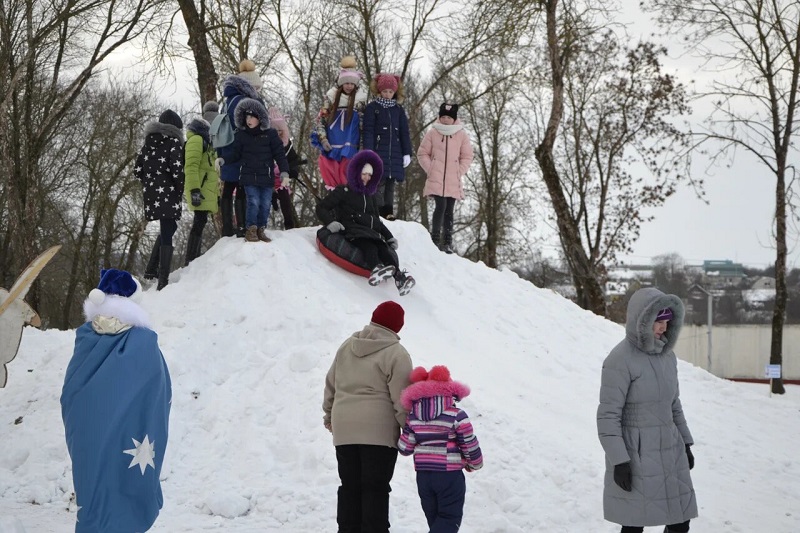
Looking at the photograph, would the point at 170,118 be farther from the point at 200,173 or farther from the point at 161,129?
the point at 200,173

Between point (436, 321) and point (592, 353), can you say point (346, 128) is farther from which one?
point (592, 353)

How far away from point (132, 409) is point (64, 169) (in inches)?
950

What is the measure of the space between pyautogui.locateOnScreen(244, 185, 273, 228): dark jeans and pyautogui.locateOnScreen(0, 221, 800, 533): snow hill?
1.11ft

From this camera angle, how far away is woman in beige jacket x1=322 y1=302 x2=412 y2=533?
484 cm

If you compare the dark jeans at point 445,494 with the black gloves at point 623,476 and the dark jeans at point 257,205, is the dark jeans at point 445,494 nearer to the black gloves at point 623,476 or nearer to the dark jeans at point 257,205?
the black gloves at point 623,476

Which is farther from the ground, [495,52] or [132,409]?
[495,52]

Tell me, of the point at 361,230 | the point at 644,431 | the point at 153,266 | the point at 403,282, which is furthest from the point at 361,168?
the point at 644,431

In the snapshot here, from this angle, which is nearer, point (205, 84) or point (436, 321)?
point (436, 321)

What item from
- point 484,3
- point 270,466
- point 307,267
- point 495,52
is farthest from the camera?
point 495,52

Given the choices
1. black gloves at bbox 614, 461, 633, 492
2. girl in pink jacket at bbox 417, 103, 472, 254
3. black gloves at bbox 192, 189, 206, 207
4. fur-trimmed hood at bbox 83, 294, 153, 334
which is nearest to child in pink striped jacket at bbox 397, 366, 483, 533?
black gloves at bbox 614, 461, 633, 492

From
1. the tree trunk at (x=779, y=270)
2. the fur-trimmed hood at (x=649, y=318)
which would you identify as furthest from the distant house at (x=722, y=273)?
the fur-trimmed hood at (x=649, y=318)

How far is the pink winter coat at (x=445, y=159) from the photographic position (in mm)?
11570

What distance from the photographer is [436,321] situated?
9367 millimetres

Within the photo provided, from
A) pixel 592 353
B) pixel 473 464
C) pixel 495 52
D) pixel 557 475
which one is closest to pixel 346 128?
pixel 592 353
